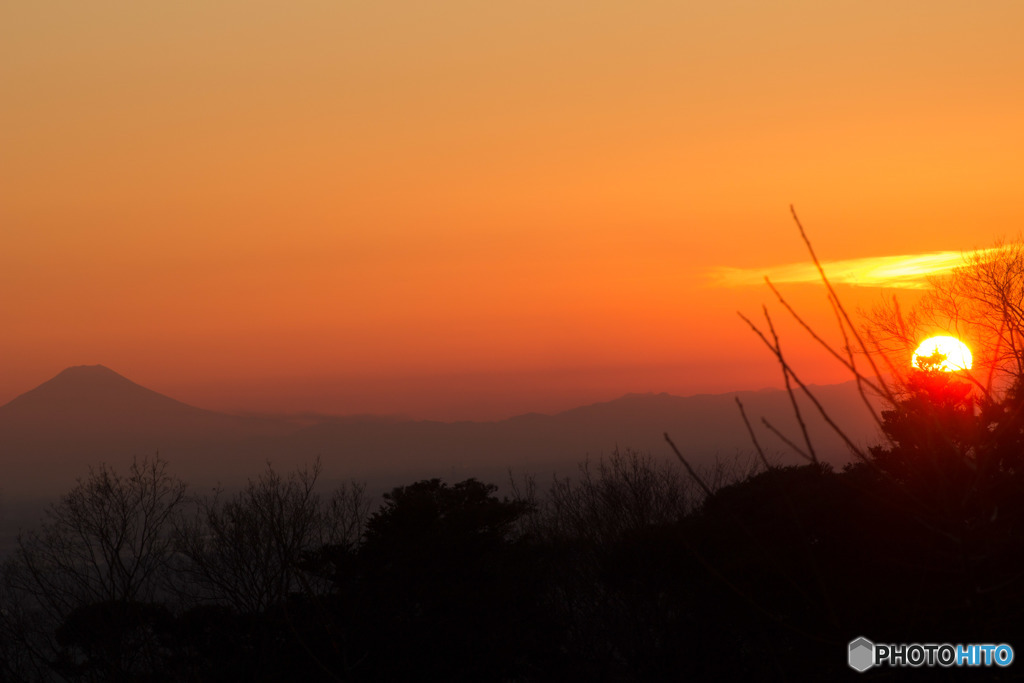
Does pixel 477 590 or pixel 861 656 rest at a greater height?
pixel 861 656

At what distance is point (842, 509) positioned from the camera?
14.8m

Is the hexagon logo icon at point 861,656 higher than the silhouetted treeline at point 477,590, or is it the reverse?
the hexagon logo icon at point 861,656

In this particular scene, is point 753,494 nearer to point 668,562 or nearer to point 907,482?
point 668,562

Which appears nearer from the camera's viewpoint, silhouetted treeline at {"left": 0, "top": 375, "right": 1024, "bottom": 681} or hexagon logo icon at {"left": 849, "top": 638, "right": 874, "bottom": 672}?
hexagon logo icon at {"left": 849, "top": 638, "right": 874, "bottom": 672}

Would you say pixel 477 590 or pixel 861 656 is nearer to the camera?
pixel 861 656

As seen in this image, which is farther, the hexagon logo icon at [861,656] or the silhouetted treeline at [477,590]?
the silhouetted treeline at [477,590]

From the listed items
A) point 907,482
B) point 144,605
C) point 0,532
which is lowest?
point 0,532

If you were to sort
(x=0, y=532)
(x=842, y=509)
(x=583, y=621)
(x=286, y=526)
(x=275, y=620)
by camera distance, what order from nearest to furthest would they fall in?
(x=842, y=509) < (x=275, y=620) < (x=583, y=621) < (x=286, y=526) < (x=0, y=532)

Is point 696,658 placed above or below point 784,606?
below

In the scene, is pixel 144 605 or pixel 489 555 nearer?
pixel 489 555

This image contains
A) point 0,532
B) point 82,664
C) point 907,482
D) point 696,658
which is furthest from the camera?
point 0,532

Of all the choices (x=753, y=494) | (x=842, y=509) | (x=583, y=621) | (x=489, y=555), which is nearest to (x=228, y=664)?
(x=489, y=555)

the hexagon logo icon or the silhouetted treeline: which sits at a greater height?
the hexagon logo icon

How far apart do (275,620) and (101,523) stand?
9942mm
